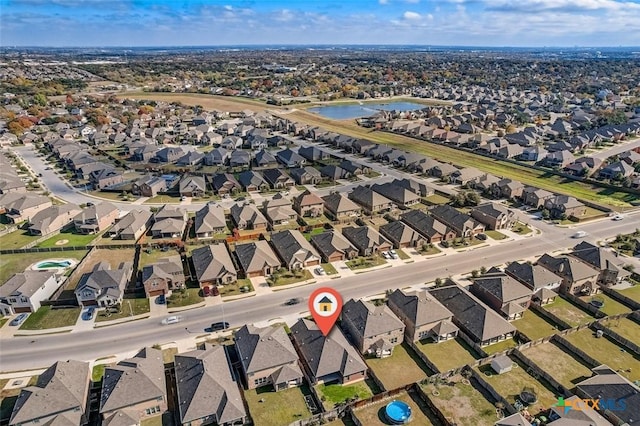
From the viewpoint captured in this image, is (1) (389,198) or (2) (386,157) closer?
(1) (389,198)

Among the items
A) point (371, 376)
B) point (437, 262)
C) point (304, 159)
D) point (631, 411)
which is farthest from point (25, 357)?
point (304, 159)

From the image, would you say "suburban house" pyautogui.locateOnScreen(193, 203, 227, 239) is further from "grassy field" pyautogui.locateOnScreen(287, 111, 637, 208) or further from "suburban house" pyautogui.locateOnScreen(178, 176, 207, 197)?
"grassy field" pyautogui.locateOnScreen(287, 111, 637, 208)

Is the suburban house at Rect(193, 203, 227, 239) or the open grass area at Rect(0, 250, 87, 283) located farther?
the suburban house at Rect(193, 203, 227, 239)

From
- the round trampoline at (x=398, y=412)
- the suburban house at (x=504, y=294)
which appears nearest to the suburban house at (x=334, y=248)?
the suburban house at (x=504, y=294)

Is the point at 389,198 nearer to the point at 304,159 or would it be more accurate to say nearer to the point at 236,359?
the point at 304,159

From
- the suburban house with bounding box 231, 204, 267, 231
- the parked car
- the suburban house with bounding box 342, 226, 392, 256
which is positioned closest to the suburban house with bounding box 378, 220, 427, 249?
the suburban house with bounding box 342, 226, 392, 256

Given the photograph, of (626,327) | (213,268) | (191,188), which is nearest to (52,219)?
(191,188)
